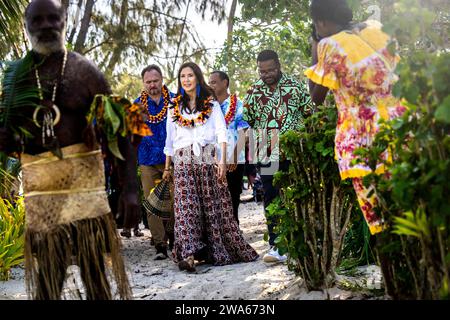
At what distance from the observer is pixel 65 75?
3379 millimetres

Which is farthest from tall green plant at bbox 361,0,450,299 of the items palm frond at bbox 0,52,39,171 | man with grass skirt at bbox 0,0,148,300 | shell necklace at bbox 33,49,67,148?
palm frond at bbox 0,52,39,171

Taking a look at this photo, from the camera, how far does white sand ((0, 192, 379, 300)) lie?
4668mm

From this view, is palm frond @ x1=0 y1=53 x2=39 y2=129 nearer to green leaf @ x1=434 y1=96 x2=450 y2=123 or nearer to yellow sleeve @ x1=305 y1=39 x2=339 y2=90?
yellow sleeve @ x1=305 y1=39 x2=339 y2=90

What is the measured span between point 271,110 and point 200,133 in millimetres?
713

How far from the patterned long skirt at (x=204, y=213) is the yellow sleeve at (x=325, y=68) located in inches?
110

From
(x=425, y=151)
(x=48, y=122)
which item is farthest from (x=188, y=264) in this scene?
(x=425, y=151)

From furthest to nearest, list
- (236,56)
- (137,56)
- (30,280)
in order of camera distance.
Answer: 1. (137,56)
2. (236,56)
3. (30,280)

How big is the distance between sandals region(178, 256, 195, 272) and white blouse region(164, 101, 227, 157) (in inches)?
38.9

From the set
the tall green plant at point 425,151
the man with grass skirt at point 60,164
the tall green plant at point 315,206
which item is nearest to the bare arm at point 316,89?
the tall green plant at point 315,206

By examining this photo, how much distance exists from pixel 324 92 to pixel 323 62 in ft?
0.90

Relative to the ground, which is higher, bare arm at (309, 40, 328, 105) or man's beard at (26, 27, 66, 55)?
man's beard at (26, 27, 66, 55)
